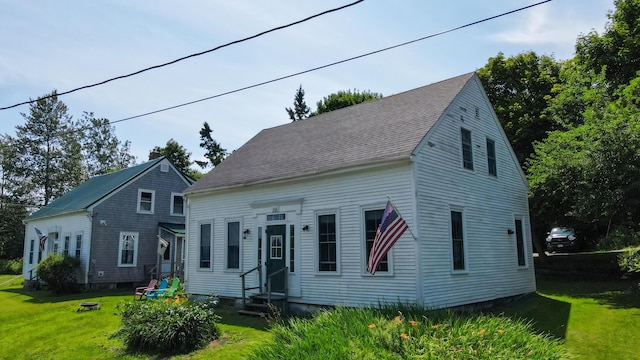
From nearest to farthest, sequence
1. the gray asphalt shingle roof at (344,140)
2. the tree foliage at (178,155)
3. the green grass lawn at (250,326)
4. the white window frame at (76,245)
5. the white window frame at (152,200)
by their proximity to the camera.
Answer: the green grass lawn at (250,326)
the gray asphalt shingle roof at (344,140)
the white window frame at (76,245)
the white window frame at (152,200)
the tree foliage at (178,155)

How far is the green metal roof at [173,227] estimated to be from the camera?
924 inches

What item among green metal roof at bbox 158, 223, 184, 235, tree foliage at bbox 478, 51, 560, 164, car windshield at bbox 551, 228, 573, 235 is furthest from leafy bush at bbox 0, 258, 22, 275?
car windshield at bbox 551, 228, 573, 235

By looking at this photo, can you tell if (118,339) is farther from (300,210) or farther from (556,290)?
(556,290)

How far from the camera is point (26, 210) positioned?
48.7 metres

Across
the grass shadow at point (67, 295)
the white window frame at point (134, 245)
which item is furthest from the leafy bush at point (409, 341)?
the white window frame at point (134, 245)

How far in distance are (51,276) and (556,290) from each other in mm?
21197

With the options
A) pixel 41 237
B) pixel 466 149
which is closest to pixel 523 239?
pixel 466 149

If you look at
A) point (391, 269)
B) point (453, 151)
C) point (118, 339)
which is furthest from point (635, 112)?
point (118, 339)

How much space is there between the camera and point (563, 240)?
2750 centimetres

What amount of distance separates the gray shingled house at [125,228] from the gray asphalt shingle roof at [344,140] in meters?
8.01

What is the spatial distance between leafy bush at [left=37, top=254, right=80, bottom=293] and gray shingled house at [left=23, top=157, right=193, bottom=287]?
0.48m

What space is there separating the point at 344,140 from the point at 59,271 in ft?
49.8

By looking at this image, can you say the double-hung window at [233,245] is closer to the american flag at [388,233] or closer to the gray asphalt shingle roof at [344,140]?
the gray asphalt shingle roof at [344,140]

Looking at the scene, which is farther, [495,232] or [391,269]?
[495,232]
